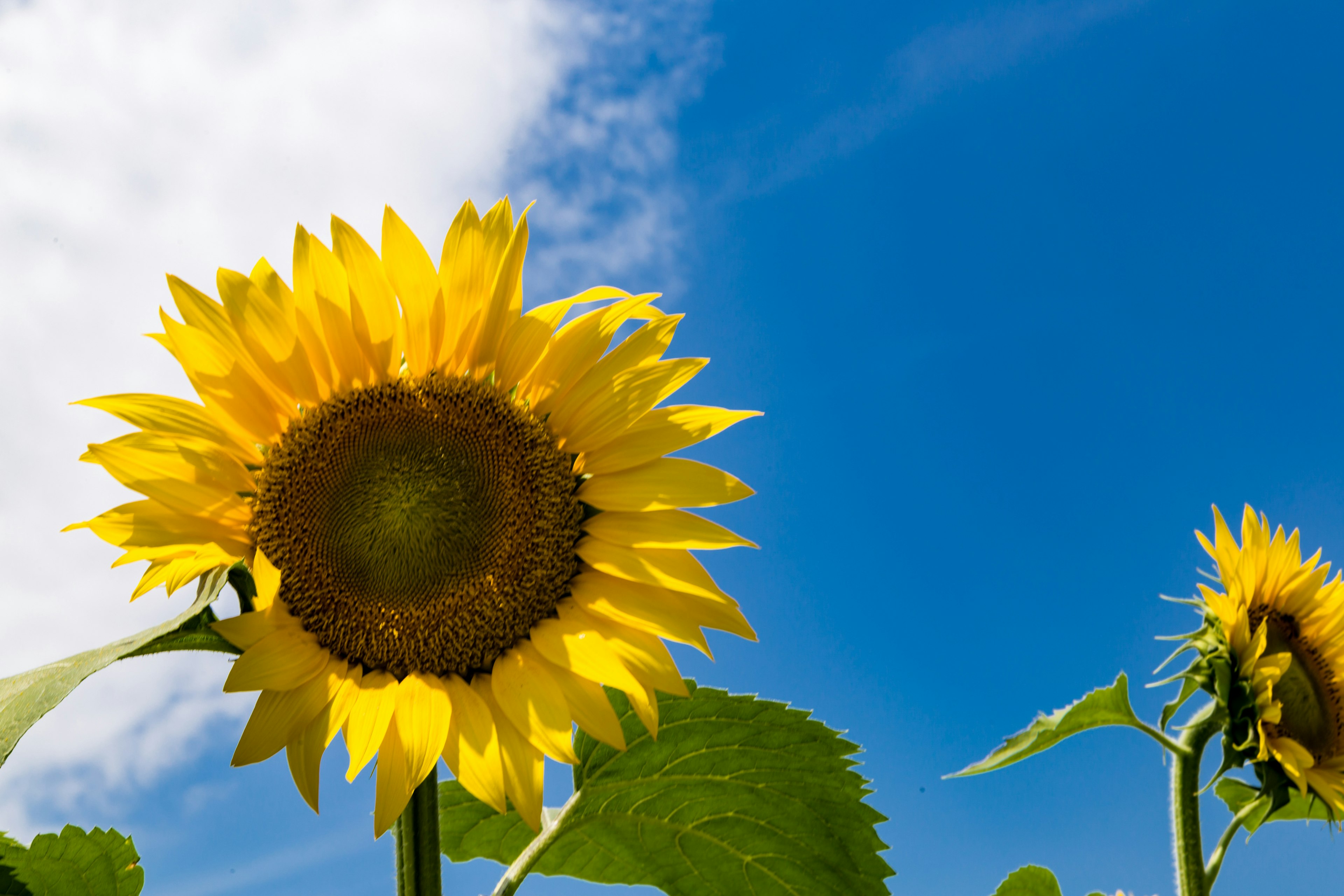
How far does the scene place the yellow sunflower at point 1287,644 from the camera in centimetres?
397

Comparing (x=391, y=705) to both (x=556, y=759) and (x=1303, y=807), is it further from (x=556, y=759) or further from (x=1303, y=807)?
(x=1303, y=807)

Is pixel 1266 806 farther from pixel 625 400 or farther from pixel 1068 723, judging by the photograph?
pixel 625 400

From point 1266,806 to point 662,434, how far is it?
3104mm

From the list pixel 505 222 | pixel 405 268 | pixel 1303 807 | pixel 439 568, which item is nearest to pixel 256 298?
pixel 405 268

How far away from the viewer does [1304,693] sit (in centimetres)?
426

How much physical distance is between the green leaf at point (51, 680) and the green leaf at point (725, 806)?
1004 mm

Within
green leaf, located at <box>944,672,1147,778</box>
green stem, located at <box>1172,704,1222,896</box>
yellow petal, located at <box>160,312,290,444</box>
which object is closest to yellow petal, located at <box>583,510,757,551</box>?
yellow petal, located at <box>160,312,290,444</box>

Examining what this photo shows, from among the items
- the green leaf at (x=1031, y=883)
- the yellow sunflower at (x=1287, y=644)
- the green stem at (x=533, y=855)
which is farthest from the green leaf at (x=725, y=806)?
the yellow sunflower at (x=1287, y=644)

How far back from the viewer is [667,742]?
2.59m

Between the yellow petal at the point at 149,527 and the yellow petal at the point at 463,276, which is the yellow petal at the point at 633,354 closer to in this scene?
the yellow petal at the point at 463,276

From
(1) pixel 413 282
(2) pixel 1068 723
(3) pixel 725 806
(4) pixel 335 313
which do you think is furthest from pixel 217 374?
(2) pixel 1068 723

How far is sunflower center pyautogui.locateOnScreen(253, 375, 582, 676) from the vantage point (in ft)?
7.84

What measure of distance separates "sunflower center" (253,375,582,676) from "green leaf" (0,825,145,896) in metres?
0.84

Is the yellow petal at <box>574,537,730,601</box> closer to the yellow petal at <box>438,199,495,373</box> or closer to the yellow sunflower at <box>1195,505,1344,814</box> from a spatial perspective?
the yellow petal at <box>438,199,495,373</box>
